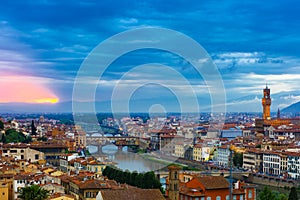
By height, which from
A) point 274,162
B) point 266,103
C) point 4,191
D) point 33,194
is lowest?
point 274,162

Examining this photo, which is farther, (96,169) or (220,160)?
(220,160)

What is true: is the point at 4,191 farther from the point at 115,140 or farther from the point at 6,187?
the point at 115,140

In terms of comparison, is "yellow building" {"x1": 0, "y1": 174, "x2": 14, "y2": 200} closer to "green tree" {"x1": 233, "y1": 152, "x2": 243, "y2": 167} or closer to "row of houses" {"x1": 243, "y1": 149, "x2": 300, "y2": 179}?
"row of houses" {"x1": 243, "y1": 149, "x2": 300, "y2": 179}

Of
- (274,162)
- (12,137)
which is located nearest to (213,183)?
(274,162)

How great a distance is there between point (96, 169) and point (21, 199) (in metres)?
7.18

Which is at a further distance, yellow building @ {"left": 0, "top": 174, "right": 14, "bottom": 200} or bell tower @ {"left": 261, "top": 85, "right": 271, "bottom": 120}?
bell tower @ {"left": 261, "top": 85, "right": 271, "bottom": 120}

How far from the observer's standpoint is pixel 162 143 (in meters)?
31.9

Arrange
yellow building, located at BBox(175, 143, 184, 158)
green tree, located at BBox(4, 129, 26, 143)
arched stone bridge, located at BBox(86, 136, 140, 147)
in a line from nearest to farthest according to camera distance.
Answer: green tree, located at BBox(4, 129, 26, 143) → yellow building, located at BBox(175, 143, 184, 158) → arched stone bridge, located at BBox(86, 136, 140, 147)

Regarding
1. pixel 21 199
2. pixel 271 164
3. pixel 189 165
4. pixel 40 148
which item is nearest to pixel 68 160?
pixel 40 148

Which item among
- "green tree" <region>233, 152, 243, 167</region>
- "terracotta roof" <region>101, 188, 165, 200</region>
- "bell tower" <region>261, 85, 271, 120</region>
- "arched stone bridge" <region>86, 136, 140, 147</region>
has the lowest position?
"green tree" <region>233, 152, 243, 167</region>

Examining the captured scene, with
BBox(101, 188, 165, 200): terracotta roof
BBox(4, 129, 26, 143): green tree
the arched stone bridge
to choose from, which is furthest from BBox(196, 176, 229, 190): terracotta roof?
the arched stone bridge

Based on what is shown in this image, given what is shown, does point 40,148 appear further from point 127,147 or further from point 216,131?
point 216,131

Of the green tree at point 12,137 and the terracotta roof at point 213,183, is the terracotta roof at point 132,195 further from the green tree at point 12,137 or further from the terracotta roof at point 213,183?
the green tree at point 12,137

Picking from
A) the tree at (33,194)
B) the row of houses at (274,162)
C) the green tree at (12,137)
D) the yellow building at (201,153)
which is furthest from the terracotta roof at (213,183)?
the green tree at (12,137)
